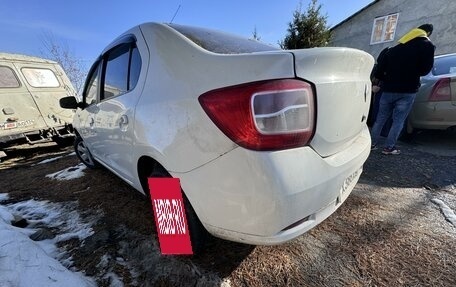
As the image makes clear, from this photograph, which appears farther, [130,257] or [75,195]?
[75,195]

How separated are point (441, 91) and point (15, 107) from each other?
26.5ft

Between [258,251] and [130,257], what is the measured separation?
951 millimetres

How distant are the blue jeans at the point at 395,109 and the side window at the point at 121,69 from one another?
349 cm

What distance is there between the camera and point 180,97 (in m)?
1.46

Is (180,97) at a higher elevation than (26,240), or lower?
higher

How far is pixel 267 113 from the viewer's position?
1188 mm

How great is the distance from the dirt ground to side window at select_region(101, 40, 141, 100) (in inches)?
47.3

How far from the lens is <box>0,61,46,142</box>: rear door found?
546cm

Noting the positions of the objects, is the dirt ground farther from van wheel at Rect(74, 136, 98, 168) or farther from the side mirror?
the side mirror

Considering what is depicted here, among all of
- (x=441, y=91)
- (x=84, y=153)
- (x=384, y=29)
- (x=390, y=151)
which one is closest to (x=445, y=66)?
(x=441, y=91)

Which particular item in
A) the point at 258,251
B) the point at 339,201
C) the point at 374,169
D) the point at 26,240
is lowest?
the point at 374,169

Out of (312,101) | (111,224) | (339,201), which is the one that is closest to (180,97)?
(312,101)

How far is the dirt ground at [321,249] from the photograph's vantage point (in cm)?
166

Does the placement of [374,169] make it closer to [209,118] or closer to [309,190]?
[309,190]
